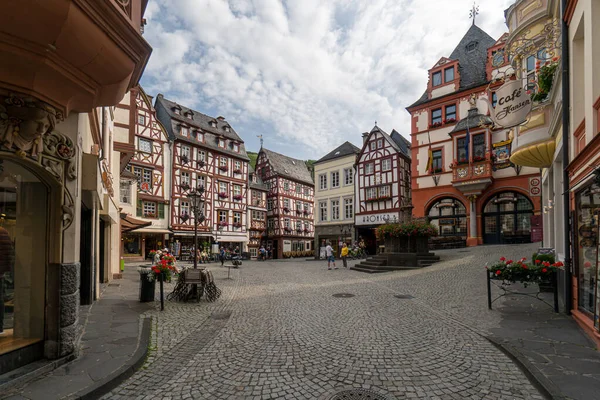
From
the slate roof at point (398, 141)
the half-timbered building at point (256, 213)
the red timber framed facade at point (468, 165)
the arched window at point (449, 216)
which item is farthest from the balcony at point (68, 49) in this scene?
the half-timbered building at point (256, 213)

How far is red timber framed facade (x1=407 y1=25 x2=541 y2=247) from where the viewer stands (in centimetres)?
2177

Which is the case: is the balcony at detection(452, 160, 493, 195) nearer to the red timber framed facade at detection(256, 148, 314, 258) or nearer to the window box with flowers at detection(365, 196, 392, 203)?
the window box with flowers at detection(365, 196, 392, 203)

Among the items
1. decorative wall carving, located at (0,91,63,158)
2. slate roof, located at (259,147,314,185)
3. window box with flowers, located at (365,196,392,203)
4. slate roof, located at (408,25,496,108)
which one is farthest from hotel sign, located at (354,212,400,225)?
decorative wall carving, located at (0,91,63,158)

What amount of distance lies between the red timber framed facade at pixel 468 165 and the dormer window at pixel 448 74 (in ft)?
1.51

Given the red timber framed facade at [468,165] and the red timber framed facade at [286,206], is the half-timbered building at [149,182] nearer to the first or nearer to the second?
the red timber framed facade at [286,206]

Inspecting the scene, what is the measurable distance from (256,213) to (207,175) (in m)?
8.92

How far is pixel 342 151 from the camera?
35844 mm

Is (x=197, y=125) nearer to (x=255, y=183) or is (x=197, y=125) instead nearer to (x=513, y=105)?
(x=255, y=183)

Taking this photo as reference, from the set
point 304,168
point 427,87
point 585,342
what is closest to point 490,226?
point 427,87

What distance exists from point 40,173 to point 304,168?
48.0 m

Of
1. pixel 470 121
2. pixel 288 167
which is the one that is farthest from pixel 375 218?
pixel 288 167

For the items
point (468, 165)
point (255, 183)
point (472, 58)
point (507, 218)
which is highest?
point (472, 58)

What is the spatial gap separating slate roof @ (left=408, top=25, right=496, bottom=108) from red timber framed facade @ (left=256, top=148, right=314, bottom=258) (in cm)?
2147

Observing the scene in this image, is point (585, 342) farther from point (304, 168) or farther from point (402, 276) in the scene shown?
point (304, 168)
